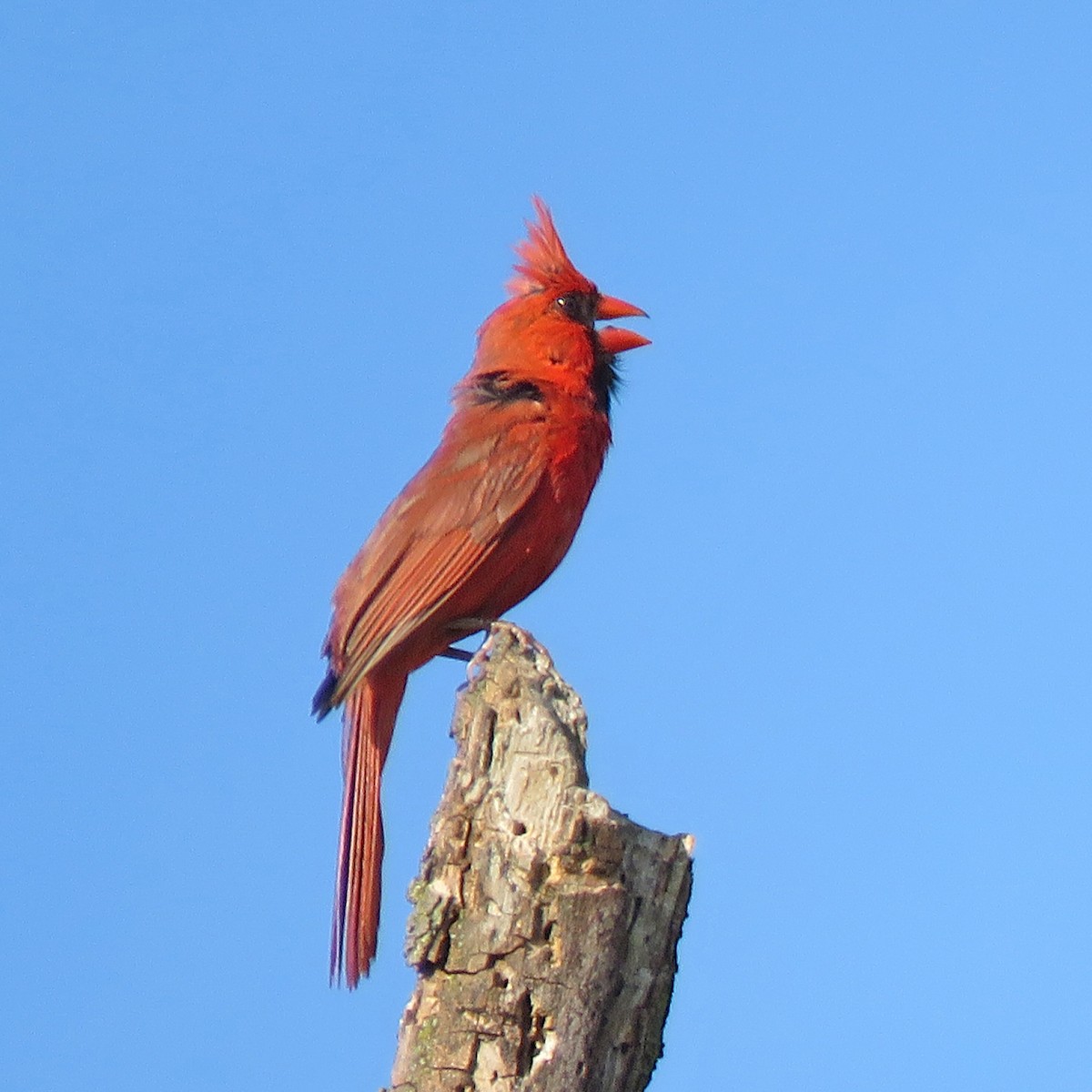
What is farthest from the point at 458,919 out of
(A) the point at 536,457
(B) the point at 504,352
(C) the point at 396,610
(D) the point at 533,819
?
(B) the point at 504,352

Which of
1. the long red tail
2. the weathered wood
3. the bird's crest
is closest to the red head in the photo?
the bird's crest

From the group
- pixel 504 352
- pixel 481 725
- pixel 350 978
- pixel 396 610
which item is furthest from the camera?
pixel 504 352

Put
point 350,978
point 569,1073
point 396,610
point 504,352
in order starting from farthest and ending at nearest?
point 504,352 → point 396,610 → point 350,978 → point 569,1073

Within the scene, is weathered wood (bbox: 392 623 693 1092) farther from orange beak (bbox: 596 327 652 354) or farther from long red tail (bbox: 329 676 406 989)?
orange beak (bbox: 596 327 652 354)

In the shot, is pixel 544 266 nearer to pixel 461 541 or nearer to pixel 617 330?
pixel 617 330

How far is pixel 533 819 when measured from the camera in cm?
257

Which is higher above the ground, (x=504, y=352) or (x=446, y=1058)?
(x=504, y=352)

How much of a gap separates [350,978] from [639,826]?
46.2 inches

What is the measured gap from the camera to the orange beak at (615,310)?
191 inches

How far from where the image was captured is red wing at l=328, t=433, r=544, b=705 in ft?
13.3

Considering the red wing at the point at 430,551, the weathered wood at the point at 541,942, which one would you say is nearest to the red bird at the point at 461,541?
the red wing at the point at 430,551

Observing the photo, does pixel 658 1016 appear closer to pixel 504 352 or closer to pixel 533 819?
pixel 533 819

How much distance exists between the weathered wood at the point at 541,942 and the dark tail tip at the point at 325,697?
4.78 ft

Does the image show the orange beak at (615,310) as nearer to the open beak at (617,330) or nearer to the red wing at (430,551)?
the open beak at (617,330)
